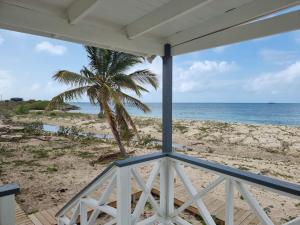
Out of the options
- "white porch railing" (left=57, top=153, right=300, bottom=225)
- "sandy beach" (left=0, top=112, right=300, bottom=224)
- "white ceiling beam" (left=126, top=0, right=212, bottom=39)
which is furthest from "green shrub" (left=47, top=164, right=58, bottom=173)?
"white ceiling beam" (left=126, top=0, right=212, bottom=39)

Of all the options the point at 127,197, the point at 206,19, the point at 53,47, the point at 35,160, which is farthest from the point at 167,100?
the point at 53,47

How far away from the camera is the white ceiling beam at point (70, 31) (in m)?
1.70

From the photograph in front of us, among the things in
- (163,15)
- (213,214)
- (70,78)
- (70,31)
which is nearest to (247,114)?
(70,78)

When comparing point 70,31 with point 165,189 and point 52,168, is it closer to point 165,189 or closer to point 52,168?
point 165,189

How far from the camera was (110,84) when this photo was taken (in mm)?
7277

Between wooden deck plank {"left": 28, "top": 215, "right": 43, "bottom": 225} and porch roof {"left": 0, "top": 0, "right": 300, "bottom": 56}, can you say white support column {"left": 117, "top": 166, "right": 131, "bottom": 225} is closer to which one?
porch roof {"left": 0, "top": 0, "right": 300, "bottom": 56}

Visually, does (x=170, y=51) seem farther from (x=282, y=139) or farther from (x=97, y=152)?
(x=282, y=139)

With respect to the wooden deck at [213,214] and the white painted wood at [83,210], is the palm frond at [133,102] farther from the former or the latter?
the white painted wood at [83,210]

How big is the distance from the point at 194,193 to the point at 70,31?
194 centimetres

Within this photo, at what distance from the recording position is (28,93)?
1168 cm

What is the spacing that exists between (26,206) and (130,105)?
3.92m

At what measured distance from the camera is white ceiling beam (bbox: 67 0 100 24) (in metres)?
1.61

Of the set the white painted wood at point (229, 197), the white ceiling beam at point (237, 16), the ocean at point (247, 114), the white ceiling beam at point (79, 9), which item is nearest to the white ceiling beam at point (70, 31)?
the white ceiling beam at point (79, 9)

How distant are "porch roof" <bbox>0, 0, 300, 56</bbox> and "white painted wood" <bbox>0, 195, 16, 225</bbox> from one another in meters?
1.30
